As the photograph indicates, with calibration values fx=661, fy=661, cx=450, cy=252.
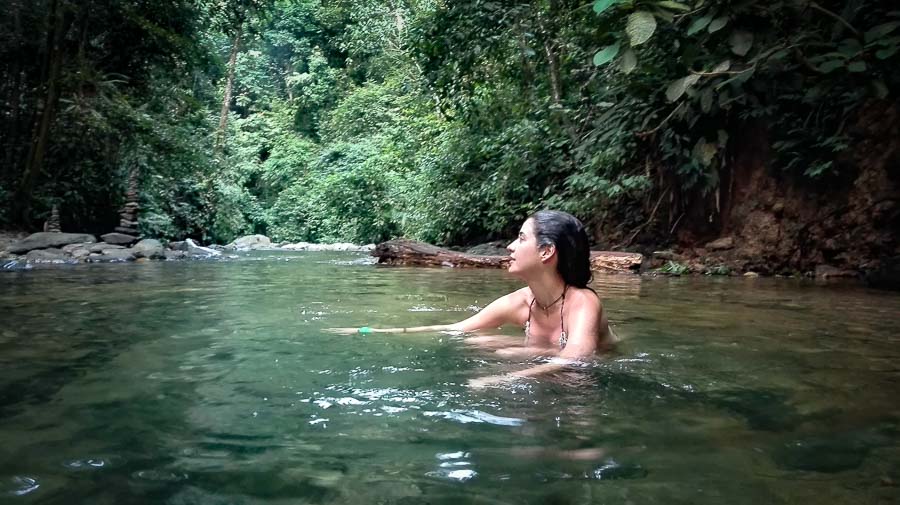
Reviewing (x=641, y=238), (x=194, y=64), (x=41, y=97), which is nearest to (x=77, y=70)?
(x=41, y=97)

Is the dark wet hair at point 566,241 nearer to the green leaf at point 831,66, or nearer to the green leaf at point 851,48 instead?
the green leaf at point 831,66

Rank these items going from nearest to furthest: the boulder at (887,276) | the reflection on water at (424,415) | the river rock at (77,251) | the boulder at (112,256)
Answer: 1. the reflection on water at (424,415)
2. the boulder at (887,276)
3. the river rock at (77,251)
4. the boulder at (112,256)

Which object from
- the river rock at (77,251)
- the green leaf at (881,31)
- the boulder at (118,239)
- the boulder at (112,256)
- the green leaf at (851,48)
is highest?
the green leaf at (881,31)

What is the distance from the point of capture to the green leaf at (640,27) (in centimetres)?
289

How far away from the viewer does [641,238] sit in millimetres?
11141

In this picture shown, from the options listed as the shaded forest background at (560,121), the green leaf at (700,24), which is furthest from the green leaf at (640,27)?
the green leaf at (700,24)

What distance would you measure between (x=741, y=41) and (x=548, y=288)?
1.66 meters

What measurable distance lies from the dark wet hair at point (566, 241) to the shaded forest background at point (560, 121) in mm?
809

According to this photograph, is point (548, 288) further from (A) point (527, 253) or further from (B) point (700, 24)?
(B) point (700, 24)

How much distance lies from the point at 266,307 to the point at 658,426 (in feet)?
12.0

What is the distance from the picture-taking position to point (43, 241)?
11305mm

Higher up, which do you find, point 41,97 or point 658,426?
point 41,97

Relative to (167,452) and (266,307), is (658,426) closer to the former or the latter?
(167,452)

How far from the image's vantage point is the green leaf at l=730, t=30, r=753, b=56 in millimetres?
3477
